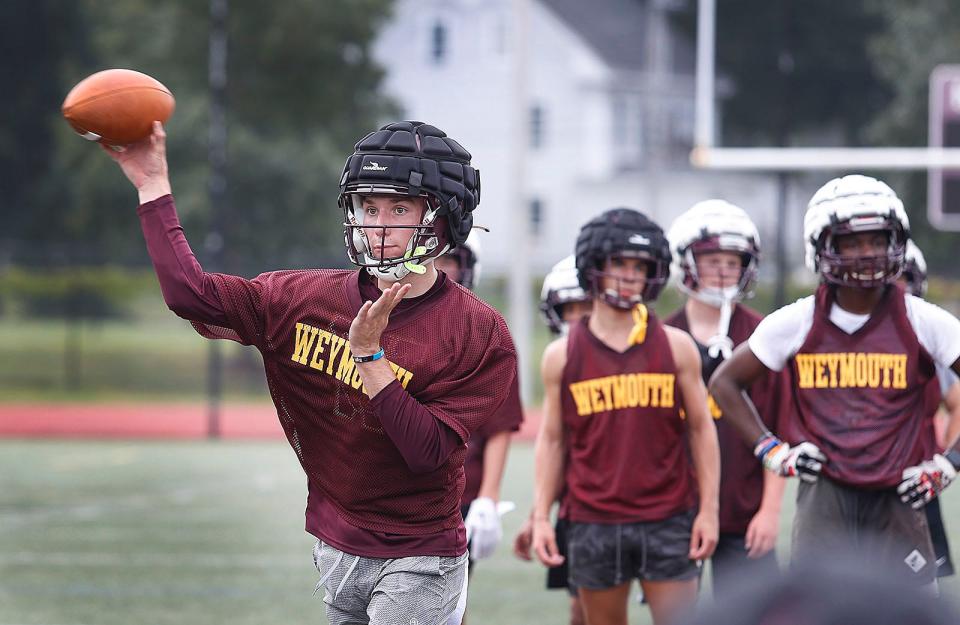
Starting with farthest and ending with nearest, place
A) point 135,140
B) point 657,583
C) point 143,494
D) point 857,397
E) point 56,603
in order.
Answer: point 143,494 → point 56,603 → point 657,583 → point 857,397 → point 135,140

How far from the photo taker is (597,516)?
4.86 metres

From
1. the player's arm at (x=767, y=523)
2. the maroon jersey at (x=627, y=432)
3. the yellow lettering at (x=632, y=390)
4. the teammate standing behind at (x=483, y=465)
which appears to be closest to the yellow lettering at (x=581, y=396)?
the maroon jersey at (x=627, y=432)

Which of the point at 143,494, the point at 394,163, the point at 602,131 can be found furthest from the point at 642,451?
the point at 602,131

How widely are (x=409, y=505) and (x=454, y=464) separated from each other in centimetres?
16

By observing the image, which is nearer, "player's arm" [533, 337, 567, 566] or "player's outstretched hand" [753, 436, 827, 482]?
"player's outstretched hand" [753, 436, 827, 482]

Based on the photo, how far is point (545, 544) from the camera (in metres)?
4.95

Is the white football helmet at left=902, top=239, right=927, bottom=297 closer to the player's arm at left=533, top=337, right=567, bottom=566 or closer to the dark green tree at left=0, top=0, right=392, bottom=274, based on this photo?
the player's arm at left=533, top=337, right=567, bottom=566

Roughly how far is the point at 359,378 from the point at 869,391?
1816 mm

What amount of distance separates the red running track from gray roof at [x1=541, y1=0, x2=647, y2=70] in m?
18.5

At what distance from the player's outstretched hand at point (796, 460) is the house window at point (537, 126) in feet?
110

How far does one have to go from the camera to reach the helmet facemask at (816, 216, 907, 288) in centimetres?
438

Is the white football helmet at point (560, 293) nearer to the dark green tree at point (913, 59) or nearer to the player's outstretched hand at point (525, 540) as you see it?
the player's outstretched hand at point (525, 540)

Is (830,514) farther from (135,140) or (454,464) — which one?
(135,140)

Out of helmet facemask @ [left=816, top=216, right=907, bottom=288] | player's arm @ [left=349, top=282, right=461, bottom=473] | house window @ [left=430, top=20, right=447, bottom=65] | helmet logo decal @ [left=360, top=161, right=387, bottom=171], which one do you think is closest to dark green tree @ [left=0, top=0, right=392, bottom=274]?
house window @ [left=430, top=20, right=447, bottom=65]
